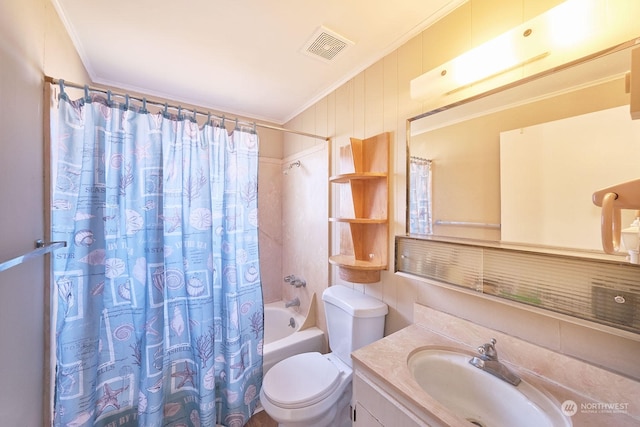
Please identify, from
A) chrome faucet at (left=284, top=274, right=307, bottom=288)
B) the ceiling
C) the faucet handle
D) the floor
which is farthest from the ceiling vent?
the floor

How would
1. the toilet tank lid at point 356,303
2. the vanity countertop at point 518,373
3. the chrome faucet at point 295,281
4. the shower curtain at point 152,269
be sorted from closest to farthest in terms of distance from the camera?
the vanity countertop at point 518,373 < the shower curtain at point 152,269 < the toilet tank lid at point 356,303 < the chrome faucet at point 295,281

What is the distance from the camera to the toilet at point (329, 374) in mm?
1266

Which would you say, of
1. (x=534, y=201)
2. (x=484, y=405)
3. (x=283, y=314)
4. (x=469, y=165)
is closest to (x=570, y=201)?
(x=534, y=201)

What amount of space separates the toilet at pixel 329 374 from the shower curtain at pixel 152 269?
37 cm

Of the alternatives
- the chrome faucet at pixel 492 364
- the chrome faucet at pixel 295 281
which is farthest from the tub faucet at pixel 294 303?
the chrome faucet at pixel 492 364

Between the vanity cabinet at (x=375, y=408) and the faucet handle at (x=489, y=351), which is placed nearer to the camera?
the vanity cabinet at (x=375, y=408)

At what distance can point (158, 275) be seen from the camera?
139 centimetres

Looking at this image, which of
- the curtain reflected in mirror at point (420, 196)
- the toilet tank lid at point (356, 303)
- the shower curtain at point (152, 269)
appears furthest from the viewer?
the toilet tank lid at point (356, 303)

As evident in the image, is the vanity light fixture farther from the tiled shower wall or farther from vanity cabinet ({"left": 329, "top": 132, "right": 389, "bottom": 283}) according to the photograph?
the tiled shower wall

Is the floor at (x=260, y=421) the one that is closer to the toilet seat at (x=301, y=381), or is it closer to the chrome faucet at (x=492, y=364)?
the toilet seat at (x=301, y=381)

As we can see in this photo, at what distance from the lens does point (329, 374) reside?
1.45 m

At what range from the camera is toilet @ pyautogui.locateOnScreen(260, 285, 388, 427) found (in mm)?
1266

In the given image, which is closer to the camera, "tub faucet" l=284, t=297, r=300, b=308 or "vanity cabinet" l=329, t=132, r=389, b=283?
"vanity cabinet" l=329, t=132, r=389, b=283

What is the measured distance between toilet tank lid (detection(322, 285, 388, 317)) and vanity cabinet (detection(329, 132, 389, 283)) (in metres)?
0.12
